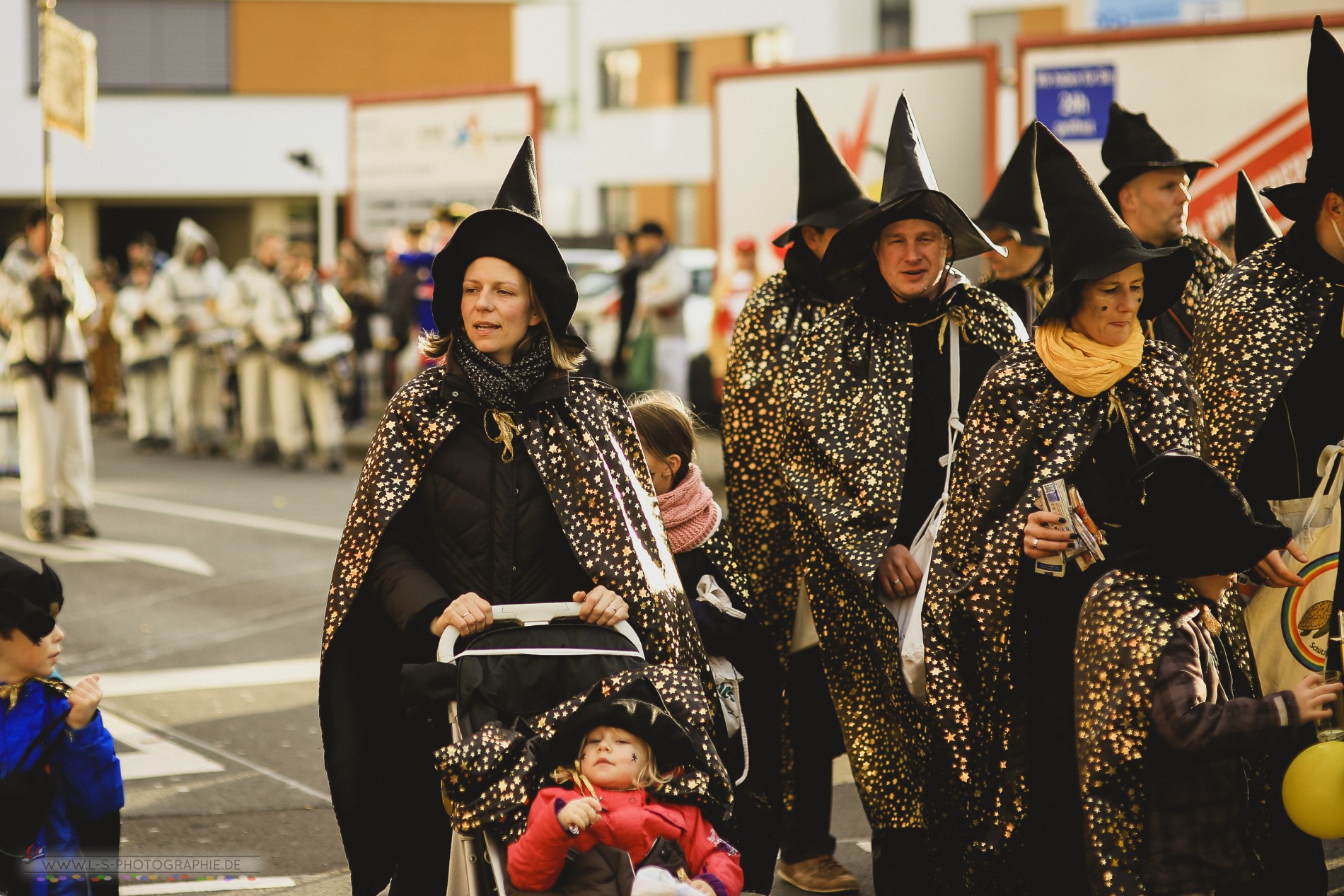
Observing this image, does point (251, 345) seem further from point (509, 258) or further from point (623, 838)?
point (623, 838)

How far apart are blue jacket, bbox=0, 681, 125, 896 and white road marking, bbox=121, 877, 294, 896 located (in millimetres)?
1145

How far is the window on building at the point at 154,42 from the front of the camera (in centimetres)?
4384

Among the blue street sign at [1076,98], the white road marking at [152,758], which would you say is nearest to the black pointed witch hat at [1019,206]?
the white road marking at [152,758]

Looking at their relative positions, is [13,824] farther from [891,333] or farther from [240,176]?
[240,176]

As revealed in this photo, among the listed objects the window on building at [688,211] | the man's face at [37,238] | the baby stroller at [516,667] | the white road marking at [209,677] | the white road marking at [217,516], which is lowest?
the white road marking at [209,677]

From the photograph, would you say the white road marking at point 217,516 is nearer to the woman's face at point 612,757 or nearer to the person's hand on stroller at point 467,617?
the person's hand on stroller at point 467,617

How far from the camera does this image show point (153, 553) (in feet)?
40.1

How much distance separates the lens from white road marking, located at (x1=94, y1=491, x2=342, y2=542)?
1317 cm

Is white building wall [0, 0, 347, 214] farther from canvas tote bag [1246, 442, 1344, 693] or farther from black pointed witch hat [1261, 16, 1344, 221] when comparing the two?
canvas tote bag [1246, 442, 1344, 693]

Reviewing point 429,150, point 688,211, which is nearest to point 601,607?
point 429,150

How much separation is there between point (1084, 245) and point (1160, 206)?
78.8 inches

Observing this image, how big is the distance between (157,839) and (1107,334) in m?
3.77

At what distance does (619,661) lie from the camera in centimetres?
420

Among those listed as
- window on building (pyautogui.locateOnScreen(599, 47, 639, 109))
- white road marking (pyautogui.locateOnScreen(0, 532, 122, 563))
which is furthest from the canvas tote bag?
window on building (pyautogui.locateOnScreen(599, 47, 639, 109))
